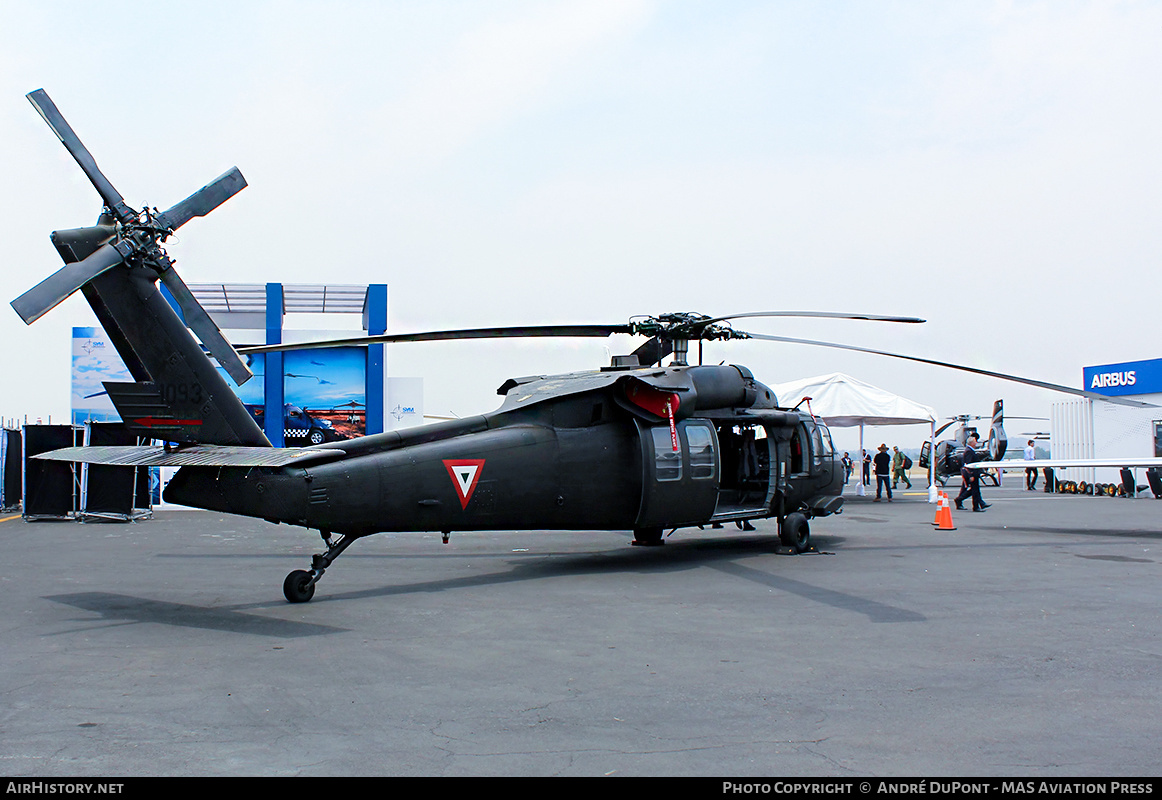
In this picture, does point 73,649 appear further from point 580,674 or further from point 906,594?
point 906,594

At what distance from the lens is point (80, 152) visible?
310 inches

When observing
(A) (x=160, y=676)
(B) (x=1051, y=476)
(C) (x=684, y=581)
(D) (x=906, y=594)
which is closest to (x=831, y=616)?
(D) (x=906, y=594)

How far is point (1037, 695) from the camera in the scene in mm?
5586

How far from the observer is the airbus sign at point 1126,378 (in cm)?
3319

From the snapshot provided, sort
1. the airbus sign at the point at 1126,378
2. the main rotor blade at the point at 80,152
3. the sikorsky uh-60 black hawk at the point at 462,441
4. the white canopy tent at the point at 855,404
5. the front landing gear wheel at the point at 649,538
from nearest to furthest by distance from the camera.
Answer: the main rotor blade at the point at 80,152 → the sikorsky uh-60 black hawk at the point at 462,441 → the front landing gear wheel at the point at 649,538 → the white canopy tent at the point at 855,404 → the airbus sign at the point at 1126,378

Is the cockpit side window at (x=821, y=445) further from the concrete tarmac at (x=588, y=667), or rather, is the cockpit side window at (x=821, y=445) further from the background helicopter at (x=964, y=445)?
Answer: the background helicopter at (x=964, y=445)

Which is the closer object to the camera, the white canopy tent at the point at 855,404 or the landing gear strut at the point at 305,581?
the landing gear strut at the point at 305,581

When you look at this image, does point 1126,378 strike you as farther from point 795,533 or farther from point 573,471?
point 573,471

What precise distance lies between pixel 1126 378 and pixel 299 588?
36.8 metres

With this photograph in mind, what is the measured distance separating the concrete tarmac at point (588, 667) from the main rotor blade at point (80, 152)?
13.2 ft

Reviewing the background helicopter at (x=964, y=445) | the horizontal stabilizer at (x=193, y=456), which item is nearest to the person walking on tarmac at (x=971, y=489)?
the background helicopter at (x=964, y=445)

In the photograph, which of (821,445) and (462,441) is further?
(821,445)

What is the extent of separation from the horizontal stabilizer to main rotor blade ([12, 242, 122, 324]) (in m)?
1.65

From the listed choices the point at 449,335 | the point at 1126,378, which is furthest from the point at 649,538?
the point at 1126,378
